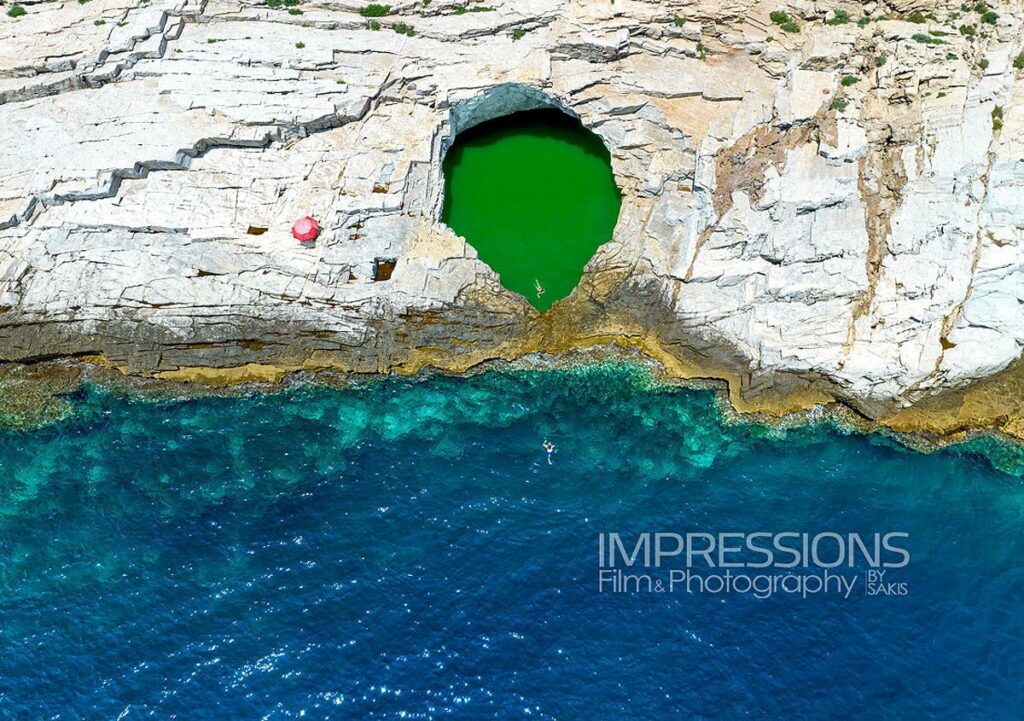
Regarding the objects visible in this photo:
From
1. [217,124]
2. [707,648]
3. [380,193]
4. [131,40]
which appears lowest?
[707,648]

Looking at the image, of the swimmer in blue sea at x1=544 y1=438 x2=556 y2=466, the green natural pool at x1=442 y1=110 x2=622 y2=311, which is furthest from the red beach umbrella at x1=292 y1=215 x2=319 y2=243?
the swimmer in blue sea at x1=544 y1=438 x2=556 y2=466

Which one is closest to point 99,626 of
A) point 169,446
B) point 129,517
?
point 129,517

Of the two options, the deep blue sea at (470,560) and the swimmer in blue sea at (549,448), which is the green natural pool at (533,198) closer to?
the deep blue sea at (470,560)

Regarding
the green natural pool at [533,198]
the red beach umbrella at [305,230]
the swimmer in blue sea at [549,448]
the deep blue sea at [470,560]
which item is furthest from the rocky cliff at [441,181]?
the swimmer in blue sea at [549,448]

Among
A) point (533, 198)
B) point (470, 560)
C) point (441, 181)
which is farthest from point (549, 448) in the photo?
point (441, 181)

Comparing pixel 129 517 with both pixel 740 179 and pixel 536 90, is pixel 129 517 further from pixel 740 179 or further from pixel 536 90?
pixel 740 179

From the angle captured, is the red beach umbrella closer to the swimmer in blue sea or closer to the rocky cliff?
the rocky cliff
